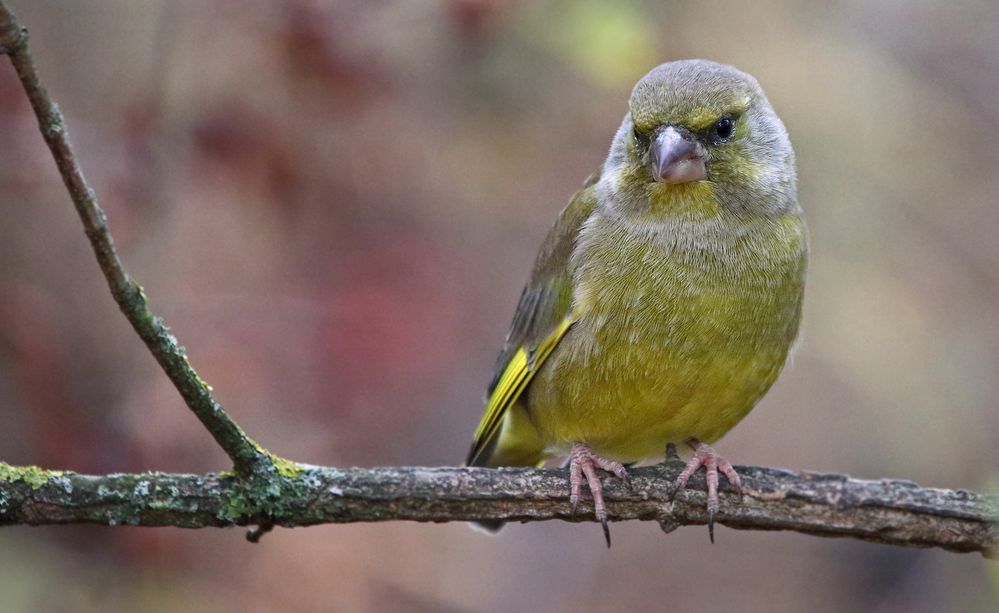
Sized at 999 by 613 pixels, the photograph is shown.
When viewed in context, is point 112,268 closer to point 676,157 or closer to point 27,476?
point 27,476

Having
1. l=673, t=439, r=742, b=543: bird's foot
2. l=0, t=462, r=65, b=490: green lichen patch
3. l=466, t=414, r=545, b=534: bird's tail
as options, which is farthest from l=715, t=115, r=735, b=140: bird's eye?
l=0, t=462, r=65, b=490: green lichen patch

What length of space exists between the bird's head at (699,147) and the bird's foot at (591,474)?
2.84 ft

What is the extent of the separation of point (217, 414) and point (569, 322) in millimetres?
1460

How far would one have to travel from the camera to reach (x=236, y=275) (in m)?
5.69

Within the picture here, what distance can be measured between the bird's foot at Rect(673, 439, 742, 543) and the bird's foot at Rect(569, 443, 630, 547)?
7.3 inches

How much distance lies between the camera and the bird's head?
4020mm

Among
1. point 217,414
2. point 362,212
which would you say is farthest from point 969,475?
point 217,414

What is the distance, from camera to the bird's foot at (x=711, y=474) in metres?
3.86

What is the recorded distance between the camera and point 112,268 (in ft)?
8.91

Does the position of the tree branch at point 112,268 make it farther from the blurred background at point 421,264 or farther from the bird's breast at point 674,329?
the blurred background at point 421,264

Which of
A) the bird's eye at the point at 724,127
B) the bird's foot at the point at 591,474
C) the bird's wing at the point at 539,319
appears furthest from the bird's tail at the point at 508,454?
the bird's eye at the point at 724,127

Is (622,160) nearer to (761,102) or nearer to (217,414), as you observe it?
(761,102)

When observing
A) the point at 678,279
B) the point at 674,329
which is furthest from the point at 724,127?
the point at 674,329

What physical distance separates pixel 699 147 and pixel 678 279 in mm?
444
